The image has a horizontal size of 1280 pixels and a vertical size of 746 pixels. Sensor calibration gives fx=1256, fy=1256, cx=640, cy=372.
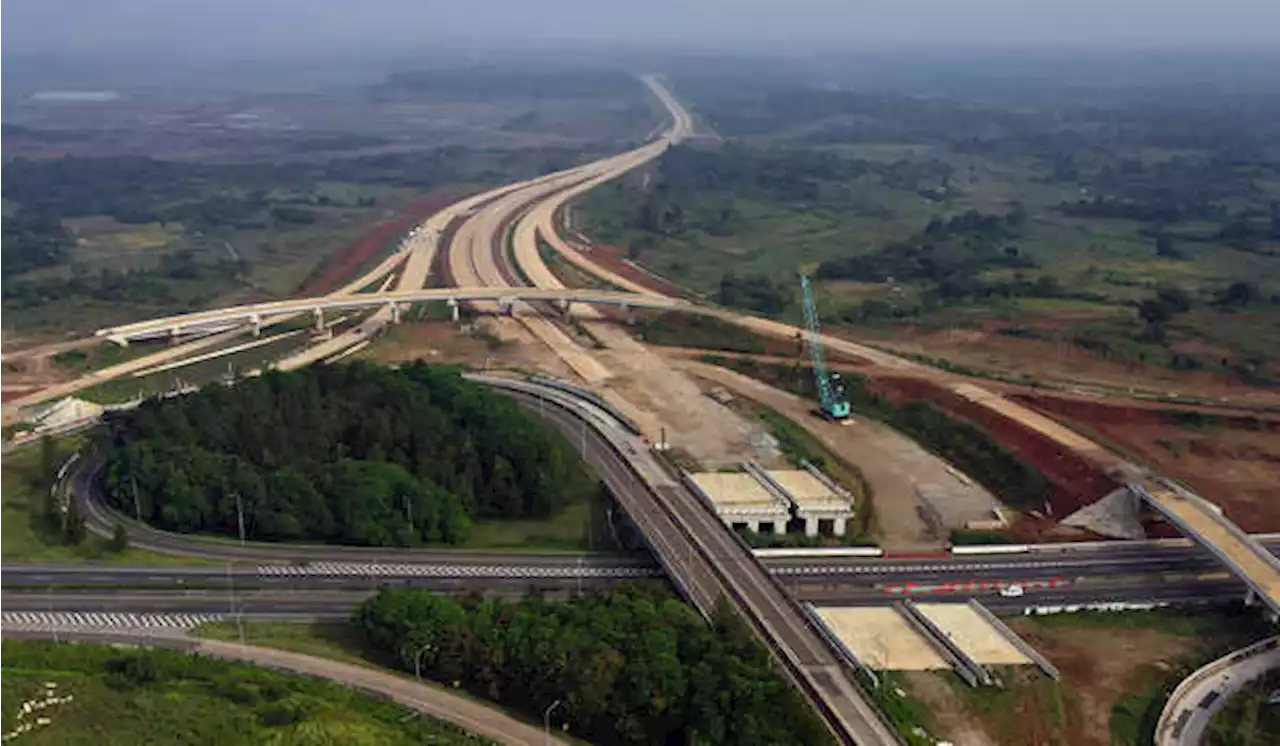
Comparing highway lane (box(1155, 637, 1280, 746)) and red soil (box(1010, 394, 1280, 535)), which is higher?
red soil (box(1010, 394, 1280, 535))

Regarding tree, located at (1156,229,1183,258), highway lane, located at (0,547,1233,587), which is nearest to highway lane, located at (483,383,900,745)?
highway lane, located at (0,547,1233,587)

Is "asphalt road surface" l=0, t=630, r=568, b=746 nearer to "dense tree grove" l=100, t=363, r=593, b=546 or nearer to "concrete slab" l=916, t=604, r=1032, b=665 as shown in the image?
"dense tree grove" l=100, t=363, r=593, b=546

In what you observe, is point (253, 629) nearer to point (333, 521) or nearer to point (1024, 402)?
point (333, 521)

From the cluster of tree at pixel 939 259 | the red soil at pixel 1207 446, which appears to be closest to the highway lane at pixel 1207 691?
the red soil at pixel 1207 446

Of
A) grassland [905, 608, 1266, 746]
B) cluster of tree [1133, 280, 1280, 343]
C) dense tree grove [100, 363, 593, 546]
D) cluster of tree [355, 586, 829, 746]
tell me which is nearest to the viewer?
cluster of tree [355, 586, 829, 746]

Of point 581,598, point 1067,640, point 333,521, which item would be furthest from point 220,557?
point 1067,640

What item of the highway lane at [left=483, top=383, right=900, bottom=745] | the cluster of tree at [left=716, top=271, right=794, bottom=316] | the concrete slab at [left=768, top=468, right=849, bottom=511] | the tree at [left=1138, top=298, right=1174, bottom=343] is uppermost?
the tree at [left=1138, top=298, right=1174, bottom=343]

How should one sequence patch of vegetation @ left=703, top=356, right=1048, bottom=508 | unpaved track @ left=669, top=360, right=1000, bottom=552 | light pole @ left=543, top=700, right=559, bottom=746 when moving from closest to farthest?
light pole @ left=543, top=700, right=559, bottom=746, unpaved track @ left=669, top=360, right=1000, bottom=552, patch of vegetation @ left=703, top=356, right=1048, bottom=508
